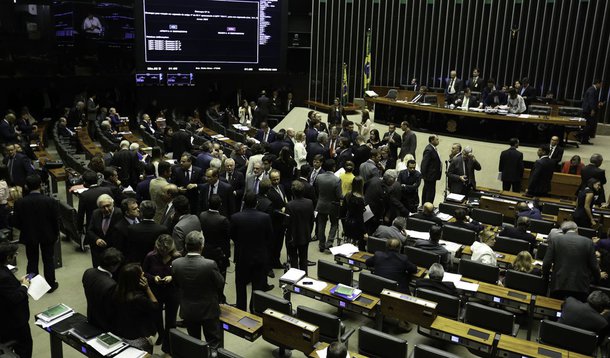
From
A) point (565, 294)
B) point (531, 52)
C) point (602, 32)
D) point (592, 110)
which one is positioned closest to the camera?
point (565, 294)

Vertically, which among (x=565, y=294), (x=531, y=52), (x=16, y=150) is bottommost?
(x=565, y=294)

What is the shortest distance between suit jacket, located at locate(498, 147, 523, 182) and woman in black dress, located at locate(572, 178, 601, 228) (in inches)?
79.8

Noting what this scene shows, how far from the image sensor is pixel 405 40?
1866 cm

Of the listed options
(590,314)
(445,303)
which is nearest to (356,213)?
(445,303)

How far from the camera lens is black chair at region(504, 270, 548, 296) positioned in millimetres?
5898

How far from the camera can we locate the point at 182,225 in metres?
5.51

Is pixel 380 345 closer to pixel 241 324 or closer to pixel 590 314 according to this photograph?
pixel 241 324

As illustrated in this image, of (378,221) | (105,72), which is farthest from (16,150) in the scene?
(105,72)

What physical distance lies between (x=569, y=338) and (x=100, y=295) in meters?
4.01

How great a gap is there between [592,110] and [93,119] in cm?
1374

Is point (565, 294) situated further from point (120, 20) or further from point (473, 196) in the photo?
point (120, 20)

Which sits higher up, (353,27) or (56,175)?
(353,27)

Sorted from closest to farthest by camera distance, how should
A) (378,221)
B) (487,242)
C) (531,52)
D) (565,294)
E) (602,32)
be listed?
1. (565,294)
2. (487,242)
3. (378,221)
4. (602,32)
5. (531,52)

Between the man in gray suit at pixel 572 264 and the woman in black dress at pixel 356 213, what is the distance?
7.99ft
